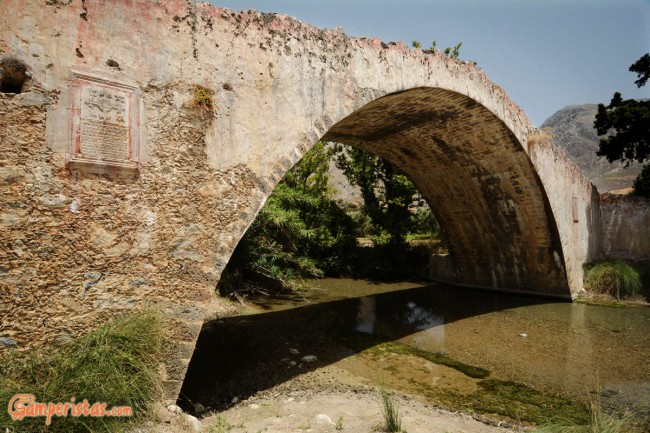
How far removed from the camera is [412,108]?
7039 mm

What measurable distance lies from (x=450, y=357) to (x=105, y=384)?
186 inches

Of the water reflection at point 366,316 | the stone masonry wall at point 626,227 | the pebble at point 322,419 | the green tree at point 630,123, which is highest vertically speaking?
the green tree at point 630,123

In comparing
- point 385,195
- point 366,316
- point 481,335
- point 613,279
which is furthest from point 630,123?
point 366,316

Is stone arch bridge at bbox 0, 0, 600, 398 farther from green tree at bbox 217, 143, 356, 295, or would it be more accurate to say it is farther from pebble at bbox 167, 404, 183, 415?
green tree at bbox 217, 143, 356, 295

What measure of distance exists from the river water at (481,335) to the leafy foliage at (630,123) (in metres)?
5.11

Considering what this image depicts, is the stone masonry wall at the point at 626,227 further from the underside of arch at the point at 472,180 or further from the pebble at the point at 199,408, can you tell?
the pebble at the point at 199,408

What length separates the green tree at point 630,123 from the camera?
10836 mm

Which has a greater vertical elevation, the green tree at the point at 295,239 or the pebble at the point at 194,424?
the green tree at the point at 295,239

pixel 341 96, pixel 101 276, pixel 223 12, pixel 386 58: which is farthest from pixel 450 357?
pixel 223 12

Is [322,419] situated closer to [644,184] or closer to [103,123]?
[103,123]

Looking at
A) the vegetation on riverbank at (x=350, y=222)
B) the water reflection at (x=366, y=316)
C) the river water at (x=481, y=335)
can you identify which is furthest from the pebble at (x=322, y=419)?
the vegetation on riverbank at (x=350, y=222)

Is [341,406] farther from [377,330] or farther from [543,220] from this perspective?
[543,220]

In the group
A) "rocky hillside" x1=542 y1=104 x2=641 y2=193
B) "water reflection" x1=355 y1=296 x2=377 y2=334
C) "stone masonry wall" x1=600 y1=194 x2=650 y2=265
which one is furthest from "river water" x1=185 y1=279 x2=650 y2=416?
"rocky hillside" x1=542 y1=104 x2=641 y2=193

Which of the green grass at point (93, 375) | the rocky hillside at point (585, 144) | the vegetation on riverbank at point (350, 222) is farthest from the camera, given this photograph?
the rocky hillside at point (585, 144)
